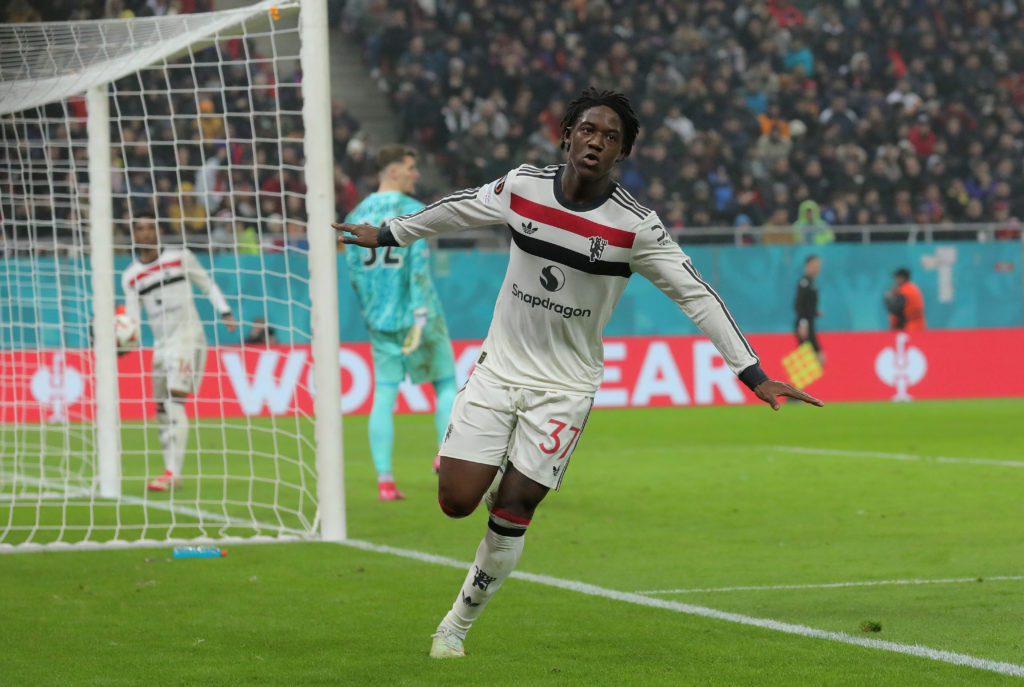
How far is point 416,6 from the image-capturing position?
84.6 ft

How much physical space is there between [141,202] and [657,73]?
11.0m

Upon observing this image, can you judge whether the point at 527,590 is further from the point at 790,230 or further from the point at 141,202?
the point at 790,230

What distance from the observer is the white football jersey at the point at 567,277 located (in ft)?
17.0

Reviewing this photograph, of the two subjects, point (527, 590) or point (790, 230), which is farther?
point (790, 230)

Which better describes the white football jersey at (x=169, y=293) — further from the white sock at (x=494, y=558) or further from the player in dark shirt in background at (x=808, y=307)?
the player in dark shirt in background at (x=808, y=307)

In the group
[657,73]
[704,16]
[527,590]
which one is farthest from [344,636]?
[704,16]

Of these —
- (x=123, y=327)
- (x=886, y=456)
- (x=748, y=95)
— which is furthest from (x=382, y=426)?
(x=748, y=95)

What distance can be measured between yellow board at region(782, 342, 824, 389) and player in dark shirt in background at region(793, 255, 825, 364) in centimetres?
7

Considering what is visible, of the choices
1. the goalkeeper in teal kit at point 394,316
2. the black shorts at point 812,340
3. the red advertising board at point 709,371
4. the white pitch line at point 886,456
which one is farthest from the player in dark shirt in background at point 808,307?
the goalkeeper in teal kit at point 394,316

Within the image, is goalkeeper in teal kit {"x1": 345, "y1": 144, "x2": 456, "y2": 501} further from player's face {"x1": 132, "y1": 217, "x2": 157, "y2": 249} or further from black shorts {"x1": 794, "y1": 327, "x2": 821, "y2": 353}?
black shorts {"x1": 794, "y1": 327, "x2": 821, "y2": 353}

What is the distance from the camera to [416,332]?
10.3 meters

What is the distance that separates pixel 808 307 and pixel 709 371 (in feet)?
5.89

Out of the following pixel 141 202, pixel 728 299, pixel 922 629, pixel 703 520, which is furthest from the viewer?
pixel 728 299

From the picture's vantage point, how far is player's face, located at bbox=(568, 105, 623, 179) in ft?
16.7
